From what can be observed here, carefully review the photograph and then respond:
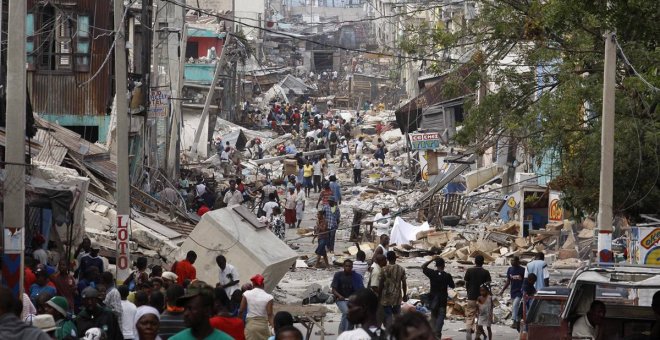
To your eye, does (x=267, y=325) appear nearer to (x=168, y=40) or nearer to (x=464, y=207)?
(x=464, y=207)

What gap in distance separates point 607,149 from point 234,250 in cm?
606

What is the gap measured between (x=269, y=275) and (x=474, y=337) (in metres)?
3.49

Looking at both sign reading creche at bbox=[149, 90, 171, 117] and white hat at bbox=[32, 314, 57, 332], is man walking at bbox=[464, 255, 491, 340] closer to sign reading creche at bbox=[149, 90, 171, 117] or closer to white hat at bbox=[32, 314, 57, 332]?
white hat at bbox=[32, 314, 57, 332]

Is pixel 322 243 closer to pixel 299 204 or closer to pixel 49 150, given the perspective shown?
pixel 49 150

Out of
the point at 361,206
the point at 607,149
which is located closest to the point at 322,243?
the point at 607,149

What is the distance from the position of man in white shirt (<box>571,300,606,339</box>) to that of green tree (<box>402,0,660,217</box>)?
219 inches

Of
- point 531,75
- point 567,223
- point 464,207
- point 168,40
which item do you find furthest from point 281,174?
point 531,75

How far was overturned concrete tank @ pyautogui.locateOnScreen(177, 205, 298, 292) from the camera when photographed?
2069cm

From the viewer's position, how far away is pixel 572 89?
1989 cm

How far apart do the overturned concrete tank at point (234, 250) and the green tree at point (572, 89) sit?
3.52 meters

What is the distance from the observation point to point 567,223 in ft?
95.1

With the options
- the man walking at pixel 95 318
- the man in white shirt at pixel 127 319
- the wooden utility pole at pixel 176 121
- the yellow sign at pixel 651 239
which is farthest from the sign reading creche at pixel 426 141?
the man walking at pixel 95 318

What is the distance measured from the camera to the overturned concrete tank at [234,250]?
67.9 ft

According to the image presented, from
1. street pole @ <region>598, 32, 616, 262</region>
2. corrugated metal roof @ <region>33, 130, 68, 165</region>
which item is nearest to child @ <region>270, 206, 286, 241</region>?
corrugated metal roof @ <region>33, 130, 68, 165</region>
